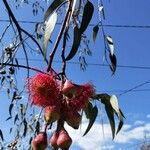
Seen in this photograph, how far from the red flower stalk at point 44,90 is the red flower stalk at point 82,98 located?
28mm

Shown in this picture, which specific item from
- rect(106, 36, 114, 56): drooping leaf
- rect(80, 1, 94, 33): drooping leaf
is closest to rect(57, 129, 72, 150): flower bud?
rect(80, 1, 94, 33): drooping leaf

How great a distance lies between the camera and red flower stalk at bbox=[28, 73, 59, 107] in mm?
918

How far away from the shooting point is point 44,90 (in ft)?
3.09

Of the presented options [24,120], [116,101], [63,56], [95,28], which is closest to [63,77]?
[63,56]

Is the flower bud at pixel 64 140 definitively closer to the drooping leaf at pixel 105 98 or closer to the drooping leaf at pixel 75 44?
the drooping leaf at pixel 75 44

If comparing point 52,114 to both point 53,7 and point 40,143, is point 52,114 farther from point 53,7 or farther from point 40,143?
point 53,7

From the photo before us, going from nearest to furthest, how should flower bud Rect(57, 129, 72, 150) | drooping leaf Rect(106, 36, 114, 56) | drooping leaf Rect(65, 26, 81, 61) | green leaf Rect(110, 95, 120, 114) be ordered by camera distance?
1. flower bud Rect(57, 129, 72, 150)
2. drooping leaf Rect(65, 26, 81, 61)
3. green leaf Rect(110, 95, 120, 114)
4. drooping leaf Rect(106, 36, 114, 56)

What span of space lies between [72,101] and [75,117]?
0.03 metres

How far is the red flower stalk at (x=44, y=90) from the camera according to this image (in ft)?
3.01

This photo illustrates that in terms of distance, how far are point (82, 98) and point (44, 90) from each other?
74 mm

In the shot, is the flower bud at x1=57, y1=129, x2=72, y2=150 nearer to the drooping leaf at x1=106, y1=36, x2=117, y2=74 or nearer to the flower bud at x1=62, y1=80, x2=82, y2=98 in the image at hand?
the flower bud at x1=62, y1=80, x2=82, y2=98

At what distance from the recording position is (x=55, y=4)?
1107 millimetres

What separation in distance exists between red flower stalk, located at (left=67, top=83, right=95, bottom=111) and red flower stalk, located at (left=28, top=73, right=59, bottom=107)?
0.03 m

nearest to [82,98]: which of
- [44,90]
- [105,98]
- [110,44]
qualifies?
[44,90]
